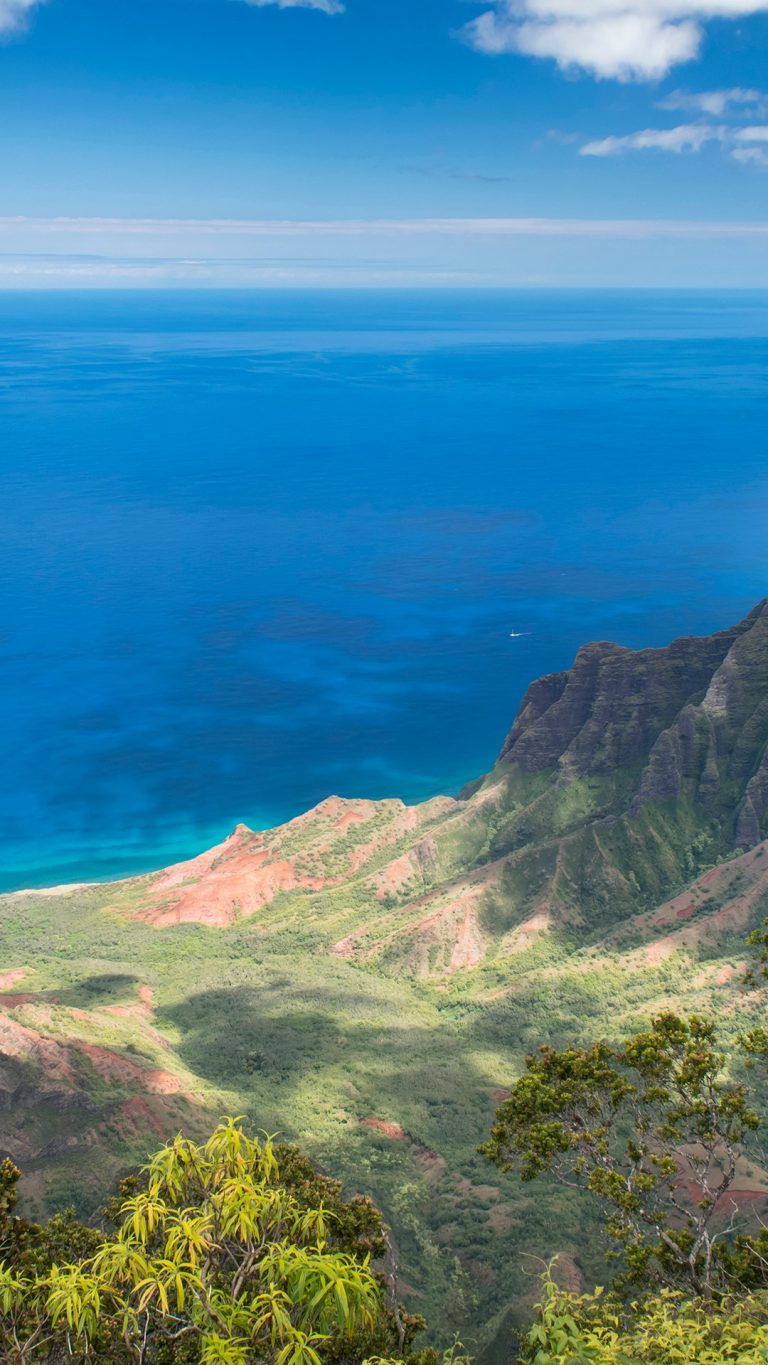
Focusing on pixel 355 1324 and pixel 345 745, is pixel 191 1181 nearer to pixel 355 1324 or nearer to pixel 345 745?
pixel 355 1324

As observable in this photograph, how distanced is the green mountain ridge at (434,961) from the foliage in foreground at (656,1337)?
23115mm

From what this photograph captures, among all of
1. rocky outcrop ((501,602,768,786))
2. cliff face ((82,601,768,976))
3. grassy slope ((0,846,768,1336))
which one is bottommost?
grassy slope ((0,846,768,1336))

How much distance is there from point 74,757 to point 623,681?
287 feet

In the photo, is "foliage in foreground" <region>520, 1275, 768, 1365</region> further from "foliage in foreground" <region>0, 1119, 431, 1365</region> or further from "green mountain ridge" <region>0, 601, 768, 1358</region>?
"green mountain ridge" <region>0, 601, 768, 1358</region>

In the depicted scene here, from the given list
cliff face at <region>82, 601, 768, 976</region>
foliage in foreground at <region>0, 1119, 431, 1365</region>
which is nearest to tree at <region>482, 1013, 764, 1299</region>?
foliage in foreground at <region>0, 1119, 431, 1365</region>

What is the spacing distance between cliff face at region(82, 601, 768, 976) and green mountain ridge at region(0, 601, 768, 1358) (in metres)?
0.23

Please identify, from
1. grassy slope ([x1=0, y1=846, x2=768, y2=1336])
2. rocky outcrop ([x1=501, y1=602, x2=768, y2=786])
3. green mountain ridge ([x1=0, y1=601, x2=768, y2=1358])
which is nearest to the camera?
grassy slope ([x1=0, y1=846, x2=768, y2=1336])

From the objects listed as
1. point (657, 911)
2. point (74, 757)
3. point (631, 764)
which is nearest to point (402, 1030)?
point (657, 911)

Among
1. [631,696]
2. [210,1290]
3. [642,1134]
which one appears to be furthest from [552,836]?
[210,1290]

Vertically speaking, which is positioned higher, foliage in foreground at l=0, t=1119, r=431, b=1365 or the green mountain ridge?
foliage in foreground at l=0, t=1119, r=431, b=1365

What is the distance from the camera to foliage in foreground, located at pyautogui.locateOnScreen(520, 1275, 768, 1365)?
23141 mm

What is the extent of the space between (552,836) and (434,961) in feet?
55.9

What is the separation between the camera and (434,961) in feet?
310

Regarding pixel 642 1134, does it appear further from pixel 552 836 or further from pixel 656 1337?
pixel 552 836
